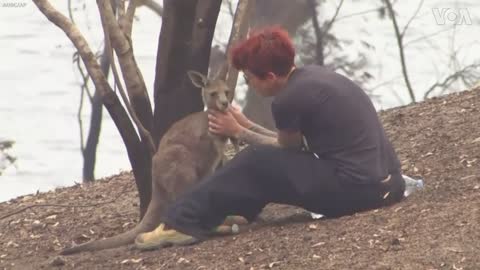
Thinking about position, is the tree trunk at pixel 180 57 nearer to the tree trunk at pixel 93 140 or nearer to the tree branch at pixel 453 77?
the tree trunk at pixel 93 140

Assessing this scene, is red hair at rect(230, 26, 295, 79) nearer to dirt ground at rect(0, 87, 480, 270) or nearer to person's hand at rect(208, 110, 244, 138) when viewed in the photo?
person's hand at rect(208, 110, 244, 138)

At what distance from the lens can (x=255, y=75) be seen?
21.2 ft

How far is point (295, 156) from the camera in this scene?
21.5 ft

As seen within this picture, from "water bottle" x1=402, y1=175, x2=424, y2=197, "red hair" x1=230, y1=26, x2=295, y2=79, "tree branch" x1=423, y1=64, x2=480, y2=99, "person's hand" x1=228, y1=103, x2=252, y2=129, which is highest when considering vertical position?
"red hair" x1=230, y1=26, x2=295, y2=79

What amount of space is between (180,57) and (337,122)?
1376 millimetres

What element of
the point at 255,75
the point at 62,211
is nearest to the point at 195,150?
the point at 255,75

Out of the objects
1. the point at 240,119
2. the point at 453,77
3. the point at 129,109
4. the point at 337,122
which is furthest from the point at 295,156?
the point at 453,77

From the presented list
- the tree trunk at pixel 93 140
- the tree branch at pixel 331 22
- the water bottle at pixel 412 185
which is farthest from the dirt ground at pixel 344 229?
the tree branch at pixel 331 22

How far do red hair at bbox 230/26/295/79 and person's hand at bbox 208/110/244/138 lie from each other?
0.42 m

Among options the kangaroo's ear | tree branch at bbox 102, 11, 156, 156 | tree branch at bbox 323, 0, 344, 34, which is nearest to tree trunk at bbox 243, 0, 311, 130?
tree branch at bbox 323, 0, 344, 34

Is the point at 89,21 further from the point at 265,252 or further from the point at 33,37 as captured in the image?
the point at 265,252

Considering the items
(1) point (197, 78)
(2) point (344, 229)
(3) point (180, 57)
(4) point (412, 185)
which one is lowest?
(2) point (344, 229)

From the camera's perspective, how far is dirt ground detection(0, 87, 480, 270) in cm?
602

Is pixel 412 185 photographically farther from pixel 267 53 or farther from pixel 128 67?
pixel 128 67
